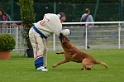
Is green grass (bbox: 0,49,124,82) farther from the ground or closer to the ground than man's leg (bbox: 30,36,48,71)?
closer to the ground

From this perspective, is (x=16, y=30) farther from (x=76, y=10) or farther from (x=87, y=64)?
(x=76, y=10)

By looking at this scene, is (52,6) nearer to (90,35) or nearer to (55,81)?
(90,35)

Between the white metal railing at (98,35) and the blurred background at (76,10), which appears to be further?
the blurred background at (76,10)

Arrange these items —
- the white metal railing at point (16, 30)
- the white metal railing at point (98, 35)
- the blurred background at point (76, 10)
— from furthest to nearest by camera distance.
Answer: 1. the blurred background at point (76, 10)
2. the white metal railing at point (98, 35)
3. the white metal railing at point (16, 30)

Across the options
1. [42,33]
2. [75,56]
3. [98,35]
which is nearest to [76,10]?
[98,35]

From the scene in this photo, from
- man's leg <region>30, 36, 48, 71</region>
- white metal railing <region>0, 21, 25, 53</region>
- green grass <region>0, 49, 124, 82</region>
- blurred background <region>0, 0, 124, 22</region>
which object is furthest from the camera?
blurred background <region>0, 0, 124, 22</region>

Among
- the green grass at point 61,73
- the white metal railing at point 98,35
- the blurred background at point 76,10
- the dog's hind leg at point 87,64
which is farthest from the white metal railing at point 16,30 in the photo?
the blurred background at point 76,10

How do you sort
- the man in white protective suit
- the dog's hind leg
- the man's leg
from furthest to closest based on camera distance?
1. the dog's hind leg
2. the man's leg
3. the man in white protective suit

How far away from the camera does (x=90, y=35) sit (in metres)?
27.0

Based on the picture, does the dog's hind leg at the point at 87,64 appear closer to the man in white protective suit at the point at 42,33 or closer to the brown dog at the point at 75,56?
the brown dog at the point at 75,56

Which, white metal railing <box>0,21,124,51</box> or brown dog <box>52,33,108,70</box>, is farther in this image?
white metal railing <box>0,21,124,51</box>

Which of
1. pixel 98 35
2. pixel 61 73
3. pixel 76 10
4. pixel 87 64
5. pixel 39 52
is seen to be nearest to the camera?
pixel 61 73

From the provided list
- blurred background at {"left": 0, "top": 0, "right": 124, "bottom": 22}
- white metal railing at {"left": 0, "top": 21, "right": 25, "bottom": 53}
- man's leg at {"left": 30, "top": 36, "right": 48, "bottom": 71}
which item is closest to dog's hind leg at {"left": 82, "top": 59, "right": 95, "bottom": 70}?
man's leg at {"left": 30, "top": 36, "right": 48, "bottom": 71}

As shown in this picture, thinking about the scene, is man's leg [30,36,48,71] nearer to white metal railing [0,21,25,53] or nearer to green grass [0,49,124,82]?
green grass [0,49,124,82]
